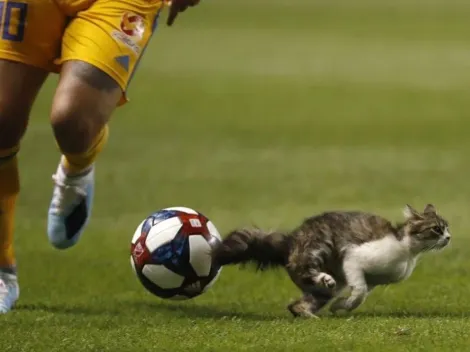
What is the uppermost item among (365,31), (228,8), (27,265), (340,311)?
(340,311)

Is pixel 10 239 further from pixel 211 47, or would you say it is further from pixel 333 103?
pixel 211 47

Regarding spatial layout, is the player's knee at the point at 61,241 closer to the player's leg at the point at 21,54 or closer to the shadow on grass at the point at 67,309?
the shadow on grass at the point at 67,309

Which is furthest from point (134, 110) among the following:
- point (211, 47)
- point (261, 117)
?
point (211, 47)

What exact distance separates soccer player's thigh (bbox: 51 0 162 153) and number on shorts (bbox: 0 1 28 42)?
0.24m

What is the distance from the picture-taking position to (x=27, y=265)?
970 cm

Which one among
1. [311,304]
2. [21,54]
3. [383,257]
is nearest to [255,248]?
[311,304]

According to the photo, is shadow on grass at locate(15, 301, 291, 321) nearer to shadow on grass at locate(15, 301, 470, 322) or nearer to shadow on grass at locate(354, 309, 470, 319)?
shadow on grass at locate(15, 301, 470, 322)

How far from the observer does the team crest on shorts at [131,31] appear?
24.9ft

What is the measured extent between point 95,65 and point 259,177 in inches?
263

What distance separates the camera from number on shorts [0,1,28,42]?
761 centimetres

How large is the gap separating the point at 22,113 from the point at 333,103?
1317 centimetres

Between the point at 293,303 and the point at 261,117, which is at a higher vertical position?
the point at 293,303

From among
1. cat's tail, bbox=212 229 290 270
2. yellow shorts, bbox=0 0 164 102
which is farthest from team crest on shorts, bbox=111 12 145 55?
cat's tail, bbox=212 229 290 270

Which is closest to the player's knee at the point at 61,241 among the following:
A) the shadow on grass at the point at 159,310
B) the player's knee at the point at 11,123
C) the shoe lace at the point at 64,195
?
the shoe lace at the point at 64,195
